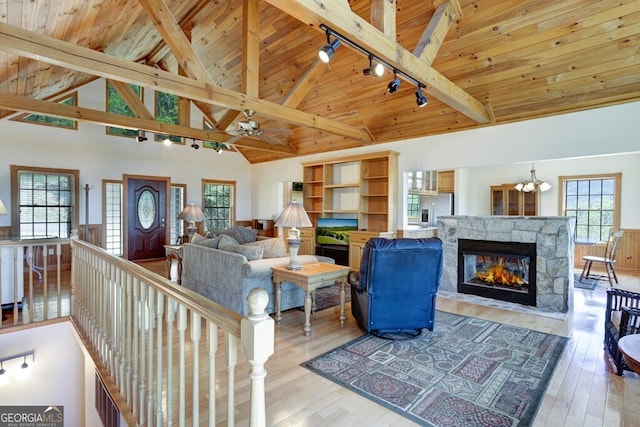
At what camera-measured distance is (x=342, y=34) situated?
99.3 inches

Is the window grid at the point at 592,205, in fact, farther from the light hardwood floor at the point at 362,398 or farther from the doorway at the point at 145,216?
the doorway at the point at 145,216

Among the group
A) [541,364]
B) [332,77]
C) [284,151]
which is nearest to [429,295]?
[541,364]

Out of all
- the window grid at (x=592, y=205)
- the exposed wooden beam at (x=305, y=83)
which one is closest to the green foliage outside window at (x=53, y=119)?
the exposed wooden beam at (x=305, y=83)

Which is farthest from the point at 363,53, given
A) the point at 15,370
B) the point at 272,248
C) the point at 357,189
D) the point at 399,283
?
the point at 15,370

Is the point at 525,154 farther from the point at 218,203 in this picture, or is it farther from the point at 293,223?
the point at 218,203

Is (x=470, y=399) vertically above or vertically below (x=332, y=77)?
below

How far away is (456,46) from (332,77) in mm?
2191

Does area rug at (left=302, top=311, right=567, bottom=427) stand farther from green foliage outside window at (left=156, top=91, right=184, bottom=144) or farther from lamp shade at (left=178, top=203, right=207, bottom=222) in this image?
green foliage outside window at (left=156, top=91, right=184, bottom=144)

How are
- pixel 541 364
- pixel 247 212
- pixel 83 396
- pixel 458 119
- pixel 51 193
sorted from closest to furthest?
pixel 541 364
pixel 83 396
pixel 458 119
pixel 51 193
pixel 247 212

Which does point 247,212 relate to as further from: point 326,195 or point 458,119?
point 458,119

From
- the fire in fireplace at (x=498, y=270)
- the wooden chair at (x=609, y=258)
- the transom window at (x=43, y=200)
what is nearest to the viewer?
the fire in fireplace at (x=498, y=270)

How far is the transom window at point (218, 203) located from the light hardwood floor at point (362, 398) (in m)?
6.03

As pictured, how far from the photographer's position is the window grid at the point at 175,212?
836 cm

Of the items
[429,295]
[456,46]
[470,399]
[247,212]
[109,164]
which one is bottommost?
[470,399]
